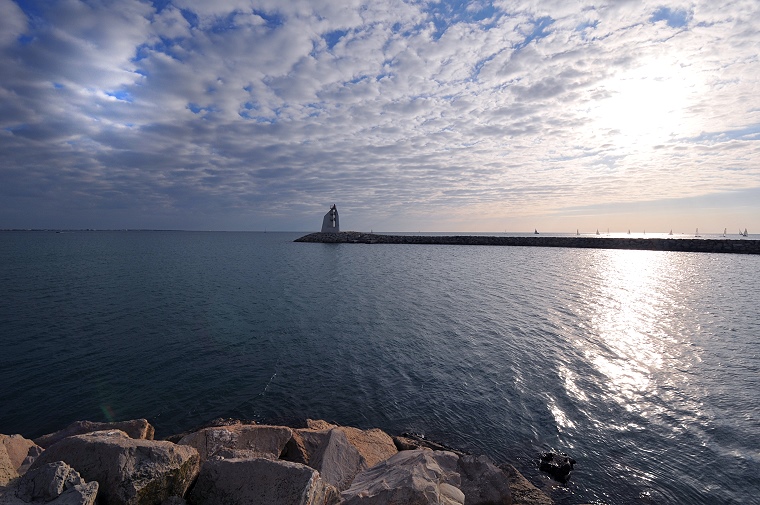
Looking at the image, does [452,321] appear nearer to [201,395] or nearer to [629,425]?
[629,425]

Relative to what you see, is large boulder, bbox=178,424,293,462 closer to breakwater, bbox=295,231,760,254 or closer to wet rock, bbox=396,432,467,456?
wet rock, bbox=396,432,467,456

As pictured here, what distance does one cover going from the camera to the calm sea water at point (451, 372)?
10625 mm

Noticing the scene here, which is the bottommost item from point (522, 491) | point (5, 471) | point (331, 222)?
point (522, 491)

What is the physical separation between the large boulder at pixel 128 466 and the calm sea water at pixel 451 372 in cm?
549

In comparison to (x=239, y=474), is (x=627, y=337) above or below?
below

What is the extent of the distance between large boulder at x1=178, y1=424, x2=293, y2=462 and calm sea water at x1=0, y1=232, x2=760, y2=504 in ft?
11.3

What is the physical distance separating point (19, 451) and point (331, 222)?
422 ft

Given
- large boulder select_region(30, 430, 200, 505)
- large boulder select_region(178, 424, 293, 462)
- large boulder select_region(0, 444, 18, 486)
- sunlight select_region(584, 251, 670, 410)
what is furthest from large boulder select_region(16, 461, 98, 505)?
sunlight select_region(584, 251, 670, 410)

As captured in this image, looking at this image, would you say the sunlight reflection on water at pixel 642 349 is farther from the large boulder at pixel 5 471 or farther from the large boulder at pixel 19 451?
the large boulder at pixel 19 451

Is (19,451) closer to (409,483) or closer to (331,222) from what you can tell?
(409,483)

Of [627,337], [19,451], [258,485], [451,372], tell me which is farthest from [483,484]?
[627,337]

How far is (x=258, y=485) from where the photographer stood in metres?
Answer: 6.28

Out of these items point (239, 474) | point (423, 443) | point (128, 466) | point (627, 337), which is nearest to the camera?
point (128, 466)

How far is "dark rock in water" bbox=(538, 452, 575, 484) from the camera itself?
946 cm
